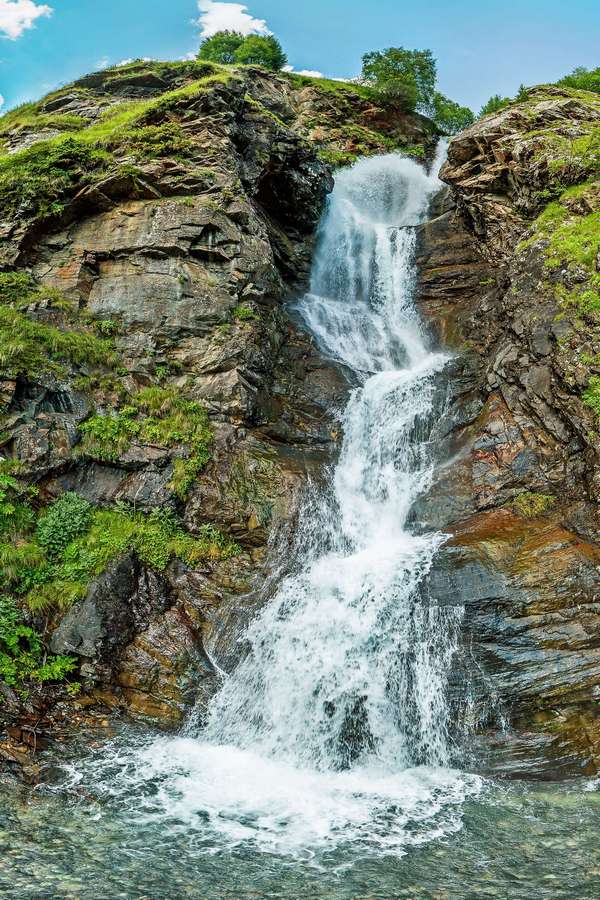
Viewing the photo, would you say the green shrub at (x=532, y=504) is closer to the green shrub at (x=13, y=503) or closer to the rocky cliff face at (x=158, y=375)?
the rocky cliff face at (x=158, y=375)

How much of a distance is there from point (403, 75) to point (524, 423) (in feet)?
94.7

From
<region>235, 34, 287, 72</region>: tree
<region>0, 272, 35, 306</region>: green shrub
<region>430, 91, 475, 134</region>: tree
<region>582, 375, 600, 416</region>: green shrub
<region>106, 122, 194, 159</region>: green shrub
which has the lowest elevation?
<region>582, 375, 600, 416</region>: green shrub

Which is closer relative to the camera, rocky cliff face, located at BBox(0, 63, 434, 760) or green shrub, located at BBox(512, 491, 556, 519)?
rocky cliff face, located at BBox(0, 63, 434, 760)

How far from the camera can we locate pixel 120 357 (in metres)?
15.2

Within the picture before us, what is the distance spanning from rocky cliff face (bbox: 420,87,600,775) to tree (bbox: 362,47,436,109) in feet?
41.8

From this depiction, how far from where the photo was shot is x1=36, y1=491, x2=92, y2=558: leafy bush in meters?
11.5

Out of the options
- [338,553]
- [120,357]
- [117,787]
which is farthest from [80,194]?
[117,787]

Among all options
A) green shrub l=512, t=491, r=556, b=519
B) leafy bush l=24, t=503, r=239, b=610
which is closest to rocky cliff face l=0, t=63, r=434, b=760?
leafy bush l=24, t=503, r=239, b=610

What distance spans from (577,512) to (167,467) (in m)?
9.04

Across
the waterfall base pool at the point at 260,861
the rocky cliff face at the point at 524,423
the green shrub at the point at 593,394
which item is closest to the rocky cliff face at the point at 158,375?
the waterfall base pool at the point at 260,861

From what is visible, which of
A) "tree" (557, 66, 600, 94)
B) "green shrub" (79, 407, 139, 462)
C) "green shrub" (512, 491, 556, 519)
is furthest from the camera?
"tree" (557, 66, 600, 94)

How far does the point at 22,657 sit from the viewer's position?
9844 mm

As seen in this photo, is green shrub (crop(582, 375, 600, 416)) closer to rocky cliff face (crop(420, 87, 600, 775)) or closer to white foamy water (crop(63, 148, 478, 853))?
rocky cliff face (crop(420, 87, 600, 775))

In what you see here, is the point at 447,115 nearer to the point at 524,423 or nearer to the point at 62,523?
the point at 524,423
